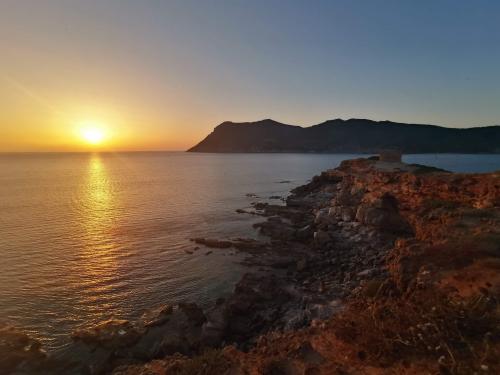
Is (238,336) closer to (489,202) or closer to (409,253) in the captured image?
(409,253)

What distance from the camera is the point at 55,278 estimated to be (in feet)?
81.6

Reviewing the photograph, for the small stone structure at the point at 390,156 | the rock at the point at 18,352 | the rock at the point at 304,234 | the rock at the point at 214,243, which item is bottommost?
the rock at the point at 18,352

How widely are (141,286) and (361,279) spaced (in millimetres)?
16098

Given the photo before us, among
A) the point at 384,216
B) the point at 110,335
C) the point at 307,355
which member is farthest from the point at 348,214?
the point at 110,335

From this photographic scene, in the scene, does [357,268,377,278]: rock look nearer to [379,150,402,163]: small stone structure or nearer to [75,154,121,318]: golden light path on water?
[75,154,121,318]: golden light path on water

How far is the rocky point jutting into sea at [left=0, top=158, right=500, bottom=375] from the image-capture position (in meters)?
9.73

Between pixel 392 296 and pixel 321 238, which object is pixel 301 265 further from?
pixel 392 296

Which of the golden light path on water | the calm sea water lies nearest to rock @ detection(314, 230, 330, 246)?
the calm sea water

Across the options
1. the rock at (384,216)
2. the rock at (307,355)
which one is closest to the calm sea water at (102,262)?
the rock at (307,355)

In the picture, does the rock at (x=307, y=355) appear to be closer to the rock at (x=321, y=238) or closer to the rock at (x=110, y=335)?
the rock at (x=110, y=335)

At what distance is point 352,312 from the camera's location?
1288 cm

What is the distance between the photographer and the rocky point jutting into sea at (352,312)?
9727mm

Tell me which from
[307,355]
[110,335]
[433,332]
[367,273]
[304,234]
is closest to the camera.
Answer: [433,332]

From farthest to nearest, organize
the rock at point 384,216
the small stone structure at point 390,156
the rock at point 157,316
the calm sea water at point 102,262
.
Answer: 1. the small stone structure at point 390,156
2. the rock at point 384,216
3. the calm sea water at point 102,262
4. the rock at point 157,316
